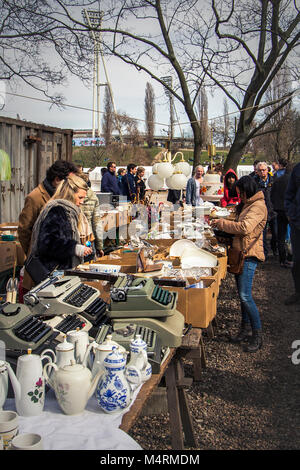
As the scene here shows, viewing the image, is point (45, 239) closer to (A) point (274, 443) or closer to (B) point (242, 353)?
(A) point (274, 443)

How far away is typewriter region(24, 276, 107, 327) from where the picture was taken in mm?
2115

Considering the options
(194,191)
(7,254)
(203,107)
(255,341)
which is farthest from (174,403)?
(203,107)

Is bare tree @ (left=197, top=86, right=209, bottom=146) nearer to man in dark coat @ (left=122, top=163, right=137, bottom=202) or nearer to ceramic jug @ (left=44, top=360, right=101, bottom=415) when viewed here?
man in dark coat @ (left=122, top=163, right=137, bottom=202)

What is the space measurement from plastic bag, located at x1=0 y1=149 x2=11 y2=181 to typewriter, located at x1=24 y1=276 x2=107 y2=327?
14.6 feet

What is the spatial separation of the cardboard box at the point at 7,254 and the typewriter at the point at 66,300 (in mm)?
2724

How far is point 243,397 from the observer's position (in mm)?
3273

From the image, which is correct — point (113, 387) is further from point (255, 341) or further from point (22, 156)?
point (22, 156)

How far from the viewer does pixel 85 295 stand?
7.49 ft

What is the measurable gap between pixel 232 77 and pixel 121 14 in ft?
9.68

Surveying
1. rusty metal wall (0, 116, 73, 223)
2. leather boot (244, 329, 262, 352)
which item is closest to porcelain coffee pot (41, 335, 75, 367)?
leather boot (244, 329, 262, 352)

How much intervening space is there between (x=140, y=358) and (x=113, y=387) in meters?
0.24

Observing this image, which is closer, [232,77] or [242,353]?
[242,353]
